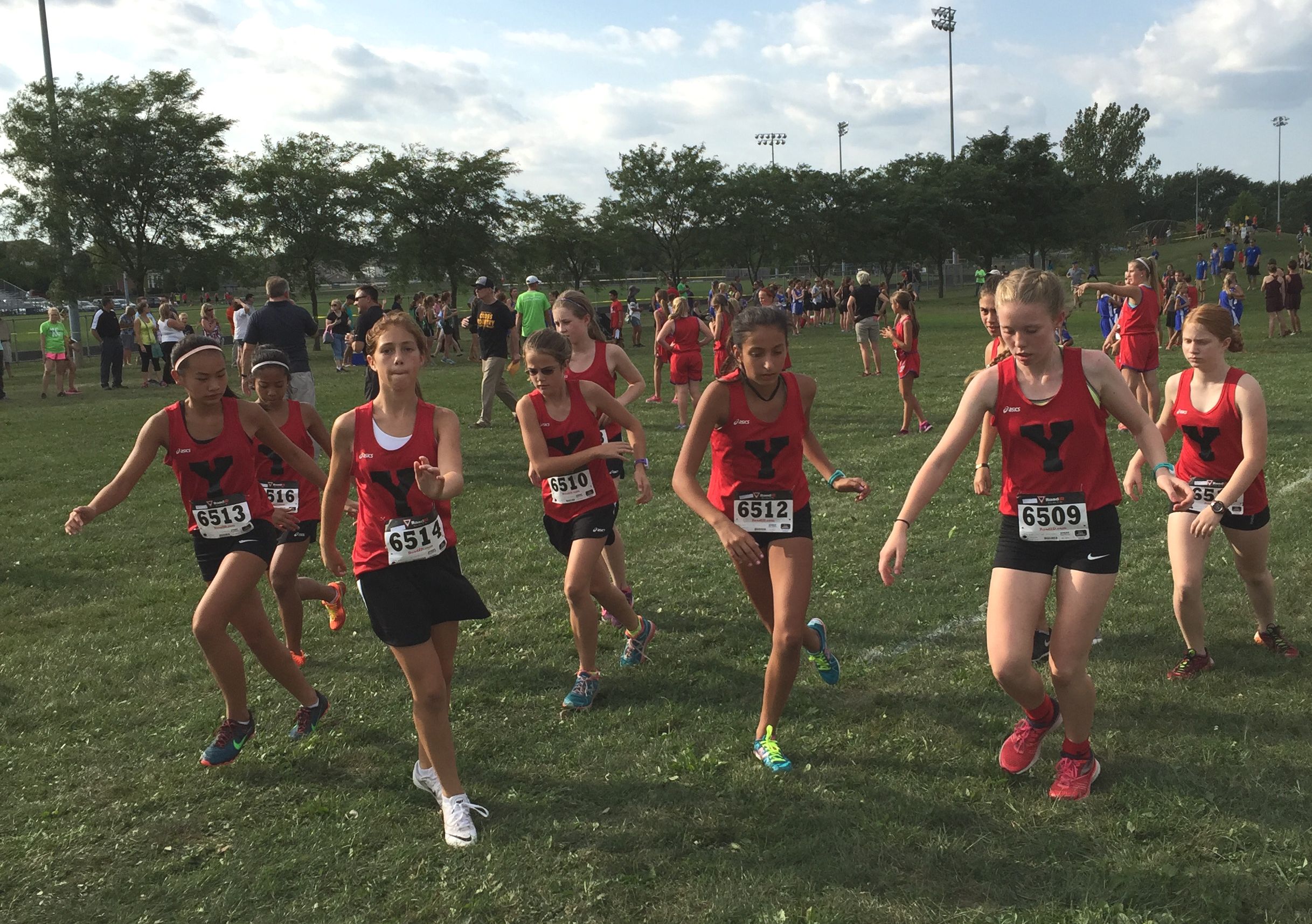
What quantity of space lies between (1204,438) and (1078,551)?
175 centimetres

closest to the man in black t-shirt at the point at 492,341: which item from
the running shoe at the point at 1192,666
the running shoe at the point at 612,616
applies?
the running shoe at the point at 612,616

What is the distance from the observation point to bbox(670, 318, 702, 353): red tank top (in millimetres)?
15281

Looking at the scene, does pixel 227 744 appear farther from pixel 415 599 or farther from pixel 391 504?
pixel 391 504

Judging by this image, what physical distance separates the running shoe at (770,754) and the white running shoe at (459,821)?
126 centimetres

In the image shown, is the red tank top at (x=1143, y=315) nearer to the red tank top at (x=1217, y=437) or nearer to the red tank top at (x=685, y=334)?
the red tank top at (x=685, y=334)

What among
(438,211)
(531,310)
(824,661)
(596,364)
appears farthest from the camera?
(438,211)

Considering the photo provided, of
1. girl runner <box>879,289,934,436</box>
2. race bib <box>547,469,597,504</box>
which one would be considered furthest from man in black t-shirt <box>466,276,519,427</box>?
race bib <box>547,469,597,504</box>

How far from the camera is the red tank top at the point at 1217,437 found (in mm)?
5199

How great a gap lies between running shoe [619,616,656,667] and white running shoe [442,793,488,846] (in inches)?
72.7

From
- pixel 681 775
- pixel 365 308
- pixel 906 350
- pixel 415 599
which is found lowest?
pixel 681 775

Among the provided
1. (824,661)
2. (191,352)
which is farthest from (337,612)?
(824,661)

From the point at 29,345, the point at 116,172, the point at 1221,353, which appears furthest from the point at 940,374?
the point at 29,345

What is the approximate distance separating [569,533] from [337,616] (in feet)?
7.33

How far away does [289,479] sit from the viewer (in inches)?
244
